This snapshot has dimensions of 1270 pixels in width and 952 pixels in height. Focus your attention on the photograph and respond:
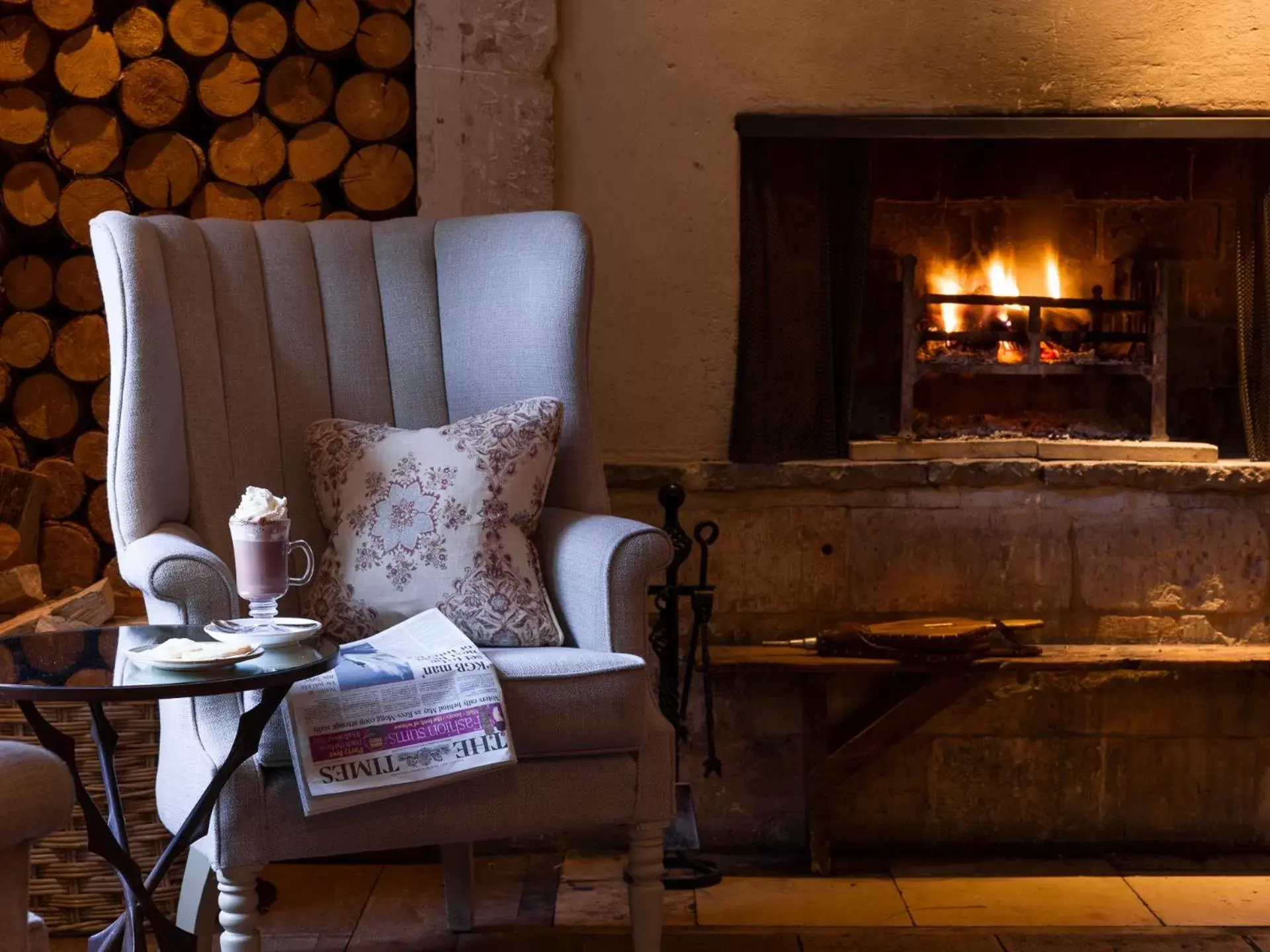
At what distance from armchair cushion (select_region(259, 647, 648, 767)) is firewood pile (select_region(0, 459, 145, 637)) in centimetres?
97

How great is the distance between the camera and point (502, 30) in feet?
9.89

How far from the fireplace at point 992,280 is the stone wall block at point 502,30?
483 mm

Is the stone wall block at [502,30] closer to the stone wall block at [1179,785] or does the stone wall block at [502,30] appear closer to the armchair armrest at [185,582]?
the armchair armrest at [185,582]

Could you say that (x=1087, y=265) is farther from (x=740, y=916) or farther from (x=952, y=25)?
(x=740, y=916)

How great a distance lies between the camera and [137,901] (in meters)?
1.92

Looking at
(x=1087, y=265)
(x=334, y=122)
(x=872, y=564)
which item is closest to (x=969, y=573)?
(x=872, y=564)

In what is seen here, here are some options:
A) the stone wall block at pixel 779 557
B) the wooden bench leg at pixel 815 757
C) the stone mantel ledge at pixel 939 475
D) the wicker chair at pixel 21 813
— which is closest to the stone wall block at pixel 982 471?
the stone mantel ledge at pixel 939 475

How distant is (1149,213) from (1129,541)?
2.51 feet

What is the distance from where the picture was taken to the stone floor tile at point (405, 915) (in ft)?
8.39

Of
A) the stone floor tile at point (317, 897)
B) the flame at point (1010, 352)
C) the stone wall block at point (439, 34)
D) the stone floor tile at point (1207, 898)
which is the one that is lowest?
the stone floor tile at point (1207, 898)

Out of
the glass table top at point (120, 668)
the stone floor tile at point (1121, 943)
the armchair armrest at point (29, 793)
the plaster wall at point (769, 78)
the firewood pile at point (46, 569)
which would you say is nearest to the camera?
the armchair armrest at point (29, 793)

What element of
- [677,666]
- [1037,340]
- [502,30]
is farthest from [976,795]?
[502,30]

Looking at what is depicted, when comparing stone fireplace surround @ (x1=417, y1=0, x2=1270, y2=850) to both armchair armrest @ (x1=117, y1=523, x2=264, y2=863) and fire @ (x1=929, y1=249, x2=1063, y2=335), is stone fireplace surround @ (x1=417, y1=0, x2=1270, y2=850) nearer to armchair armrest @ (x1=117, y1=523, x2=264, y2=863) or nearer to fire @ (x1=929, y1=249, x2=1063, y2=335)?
fire @ (x1=929, y1=249, x2=1063, y2=335)

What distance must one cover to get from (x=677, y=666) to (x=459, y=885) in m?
0.63
